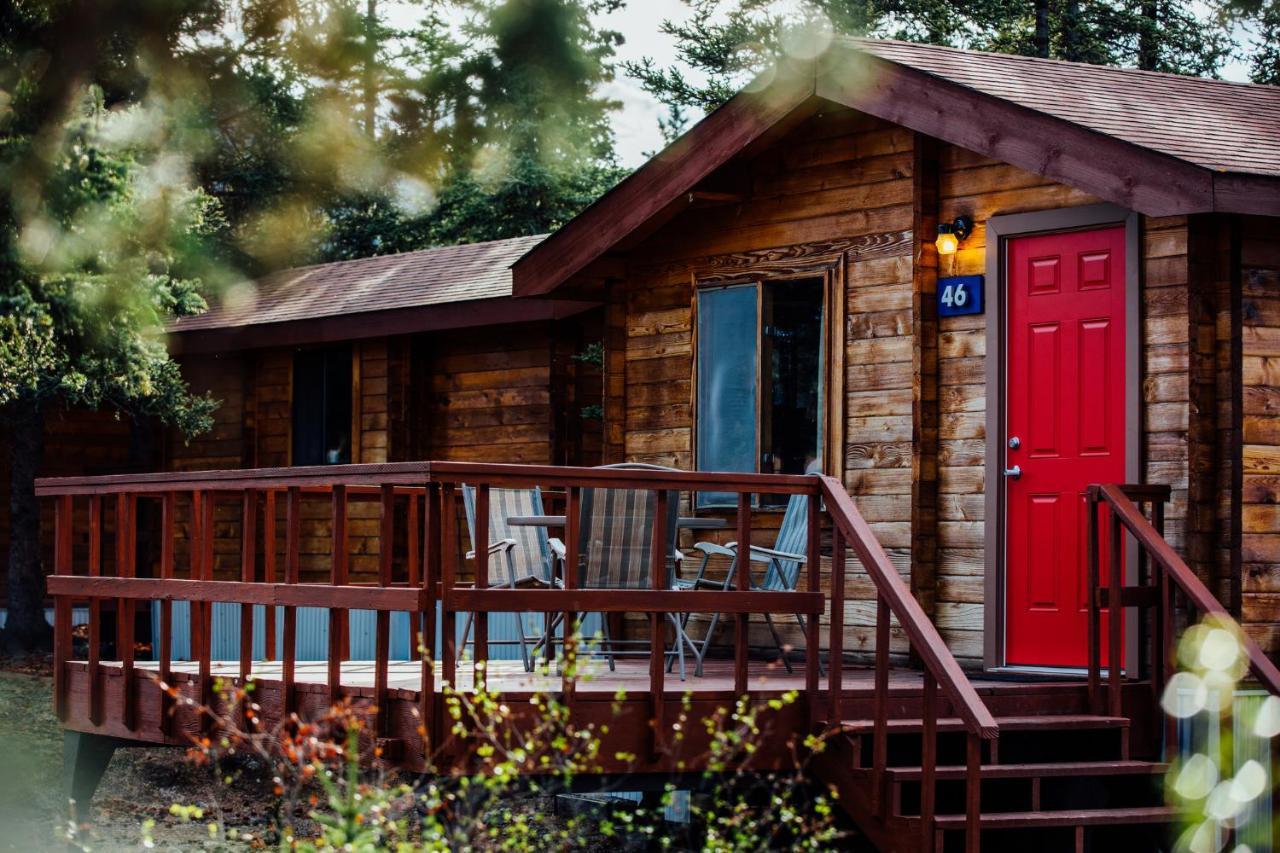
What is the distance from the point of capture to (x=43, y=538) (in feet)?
59.3

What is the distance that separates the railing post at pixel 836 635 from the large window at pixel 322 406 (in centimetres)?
870

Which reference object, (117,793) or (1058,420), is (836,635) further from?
(117,793)

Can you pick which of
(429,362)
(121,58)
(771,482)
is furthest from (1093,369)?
(121,58)

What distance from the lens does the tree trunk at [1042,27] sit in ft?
69.9

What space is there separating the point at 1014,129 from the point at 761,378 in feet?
6.80

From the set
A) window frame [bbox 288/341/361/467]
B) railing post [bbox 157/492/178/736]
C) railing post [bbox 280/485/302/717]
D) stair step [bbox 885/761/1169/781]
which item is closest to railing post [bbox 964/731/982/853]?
stair step [bbox 885/761/1169/781]

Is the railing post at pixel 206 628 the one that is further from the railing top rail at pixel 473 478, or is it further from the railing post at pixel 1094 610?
the railing post at pixel 1094 610

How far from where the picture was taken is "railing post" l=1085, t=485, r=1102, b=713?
24.1 feet

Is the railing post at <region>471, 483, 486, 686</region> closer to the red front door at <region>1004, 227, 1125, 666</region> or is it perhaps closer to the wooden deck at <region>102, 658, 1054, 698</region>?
the wooden deck at <region>102, 658, 1054, 698</region>

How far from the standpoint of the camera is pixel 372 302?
1480 cm

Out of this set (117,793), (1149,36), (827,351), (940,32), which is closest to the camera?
(827,351)

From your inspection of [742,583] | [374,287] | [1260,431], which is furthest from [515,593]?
[374,287]

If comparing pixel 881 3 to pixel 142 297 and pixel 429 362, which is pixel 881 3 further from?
pixel 142 297

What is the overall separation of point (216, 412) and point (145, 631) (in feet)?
7.79
